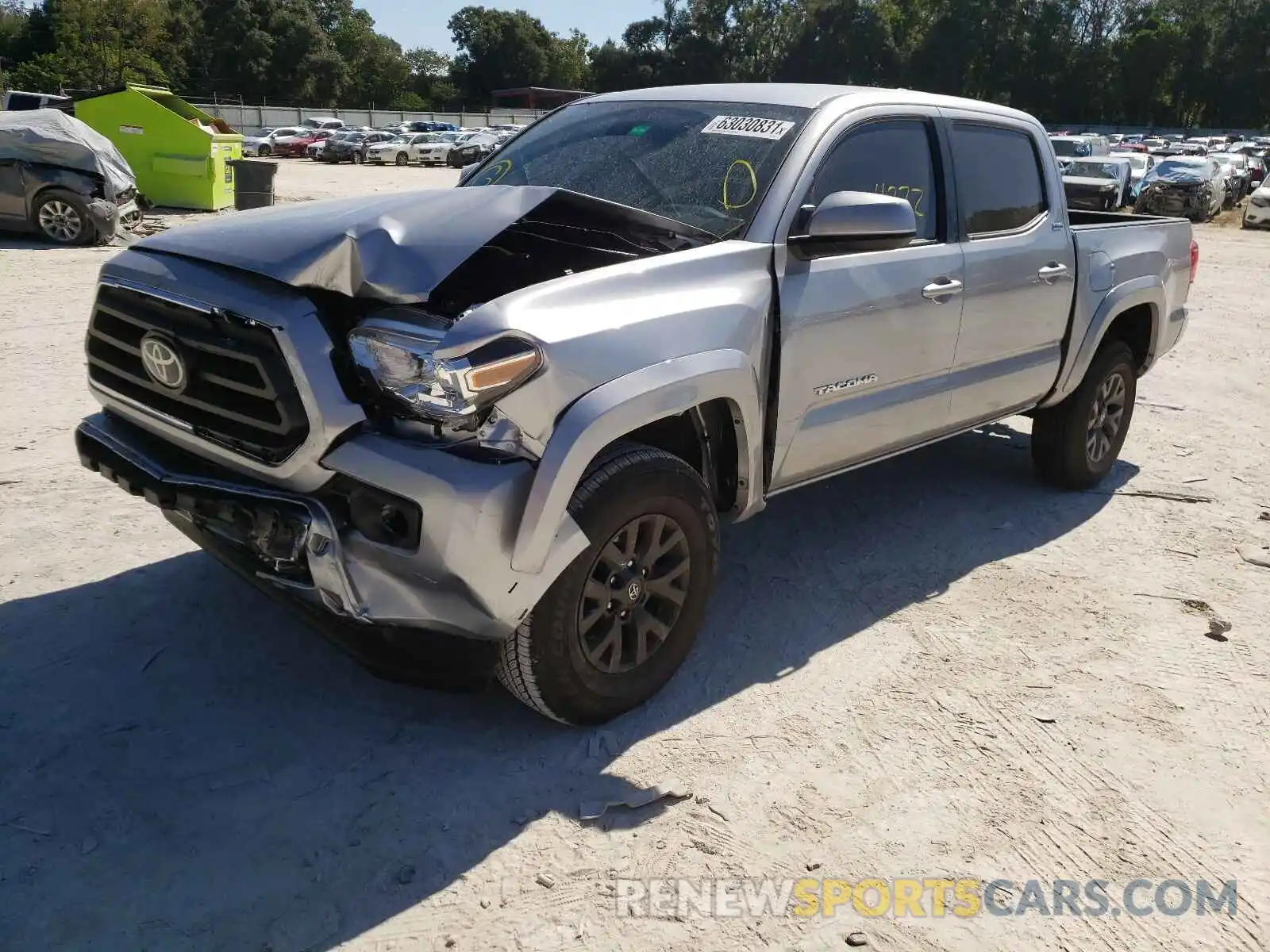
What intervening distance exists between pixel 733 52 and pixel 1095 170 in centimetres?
7115

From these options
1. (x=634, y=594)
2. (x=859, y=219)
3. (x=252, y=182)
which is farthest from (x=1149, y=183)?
(x=634, y=594)

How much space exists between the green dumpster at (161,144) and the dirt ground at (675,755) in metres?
12.1

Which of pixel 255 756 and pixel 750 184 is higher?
pixel 750 184

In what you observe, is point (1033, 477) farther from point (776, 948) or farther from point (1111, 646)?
point (776, 948)

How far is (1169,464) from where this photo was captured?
6.41m

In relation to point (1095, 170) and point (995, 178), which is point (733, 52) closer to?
point (1095, 170)

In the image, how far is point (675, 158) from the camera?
3.90 meters

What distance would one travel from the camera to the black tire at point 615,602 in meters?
2.97

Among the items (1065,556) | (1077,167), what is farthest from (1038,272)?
(1077,167)

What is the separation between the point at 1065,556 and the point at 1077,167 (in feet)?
68.1

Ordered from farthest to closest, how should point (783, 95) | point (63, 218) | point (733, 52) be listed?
point (733, 52), point (63, 218), point (783, 95)

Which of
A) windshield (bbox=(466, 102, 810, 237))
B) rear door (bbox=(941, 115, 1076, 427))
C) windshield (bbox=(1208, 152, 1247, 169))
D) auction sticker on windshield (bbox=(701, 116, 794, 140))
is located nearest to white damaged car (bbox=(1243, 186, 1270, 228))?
windshield (bbox=(1208, 152, 1247, 169))

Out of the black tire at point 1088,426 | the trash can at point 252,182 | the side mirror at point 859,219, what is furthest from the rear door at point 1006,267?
the trash can at point 252,182

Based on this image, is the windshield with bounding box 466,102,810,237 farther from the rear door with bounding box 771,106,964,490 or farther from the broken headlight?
the broken headlight
